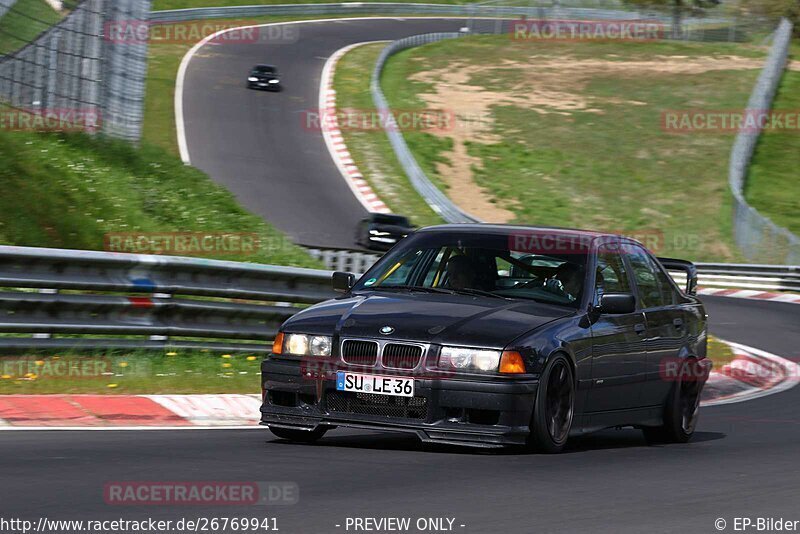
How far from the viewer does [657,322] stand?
32.8 feet

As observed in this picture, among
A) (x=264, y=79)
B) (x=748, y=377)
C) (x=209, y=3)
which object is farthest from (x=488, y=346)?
(x=209, y=3)

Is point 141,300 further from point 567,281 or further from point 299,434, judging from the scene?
point 567,281

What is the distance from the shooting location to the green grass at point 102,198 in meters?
13.4

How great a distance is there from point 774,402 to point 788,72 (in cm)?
4523

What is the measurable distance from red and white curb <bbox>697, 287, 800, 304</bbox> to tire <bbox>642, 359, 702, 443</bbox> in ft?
68.7

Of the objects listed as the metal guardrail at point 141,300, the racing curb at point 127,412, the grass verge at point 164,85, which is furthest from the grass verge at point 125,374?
the grass verge at point 164,85

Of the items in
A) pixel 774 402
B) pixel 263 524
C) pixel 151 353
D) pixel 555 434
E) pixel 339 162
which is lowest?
pixel 339 162

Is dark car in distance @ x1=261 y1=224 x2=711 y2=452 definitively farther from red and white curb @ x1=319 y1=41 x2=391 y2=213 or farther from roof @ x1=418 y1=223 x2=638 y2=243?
red and white curb @ x1=319 y1=41 x2=391 y2=213

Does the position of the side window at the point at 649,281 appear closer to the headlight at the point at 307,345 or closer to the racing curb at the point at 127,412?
the headlight at the point at 307,345

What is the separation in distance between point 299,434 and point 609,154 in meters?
37.0

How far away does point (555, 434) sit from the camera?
8.51 metres

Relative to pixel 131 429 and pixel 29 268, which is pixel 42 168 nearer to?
pixel 29 268

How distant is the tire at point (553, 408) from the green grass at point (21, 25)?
8.55 meters

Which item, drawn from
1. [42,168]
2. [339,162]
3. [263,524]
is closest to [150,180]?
[42,168]
